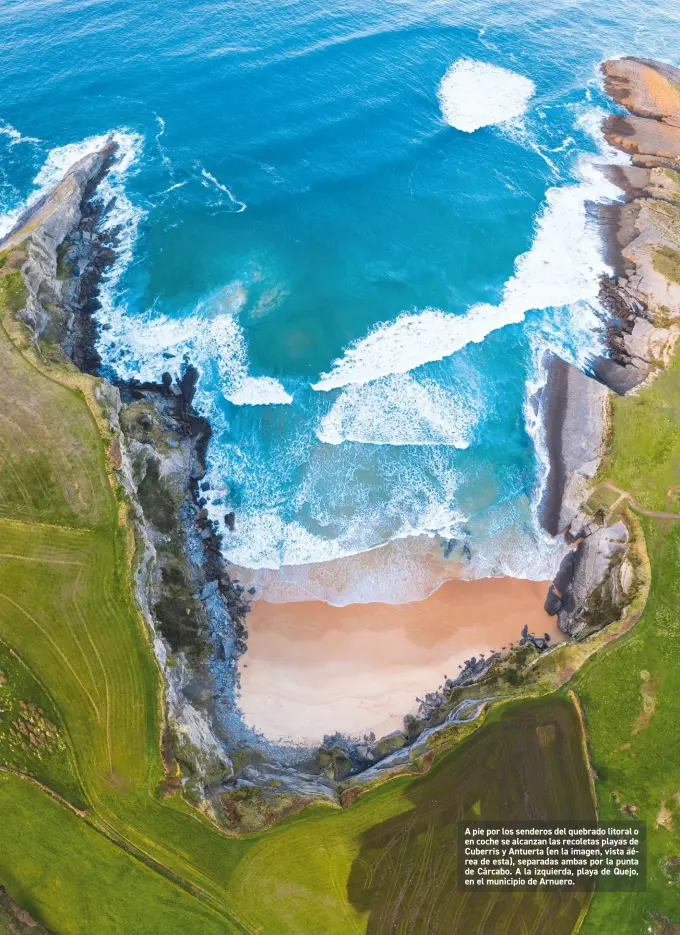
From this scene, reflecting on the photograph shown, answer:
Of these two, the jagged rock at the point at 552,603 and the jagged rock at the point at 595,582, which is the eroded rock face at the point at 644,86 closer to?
the jagged rock at the point at 595,582

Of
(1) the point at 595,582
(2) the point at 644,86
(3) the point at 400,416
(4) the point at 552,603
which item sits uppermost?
(2) the point at 644,86

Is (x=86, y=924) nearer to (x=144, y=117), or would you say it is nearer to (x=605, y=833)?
(x=605, y=833)

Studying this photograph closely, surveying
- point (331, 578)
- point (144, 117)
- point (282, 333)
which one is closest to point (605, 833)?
point (331, 578)

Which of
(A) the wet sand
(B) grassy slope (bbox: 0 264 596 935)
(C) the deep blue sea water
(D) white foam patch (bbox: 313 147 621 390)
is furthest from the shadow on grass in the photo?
(D) white foam patch (bbox: 313 147 621 390)

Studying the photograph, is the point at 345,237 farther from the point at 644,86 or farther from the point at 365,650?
the point at 644,86

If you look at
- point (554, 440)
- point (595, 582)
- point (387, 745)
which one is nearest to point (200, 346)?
point (554, 440)

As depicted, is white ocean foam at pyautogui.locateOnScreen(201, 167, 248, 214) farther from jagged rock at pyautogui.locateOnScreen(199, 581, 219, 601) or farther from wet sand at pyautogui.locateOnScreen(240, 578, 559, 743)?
wet sand at pyautogui.locateOnScreen(240, 578, 559, 743)
